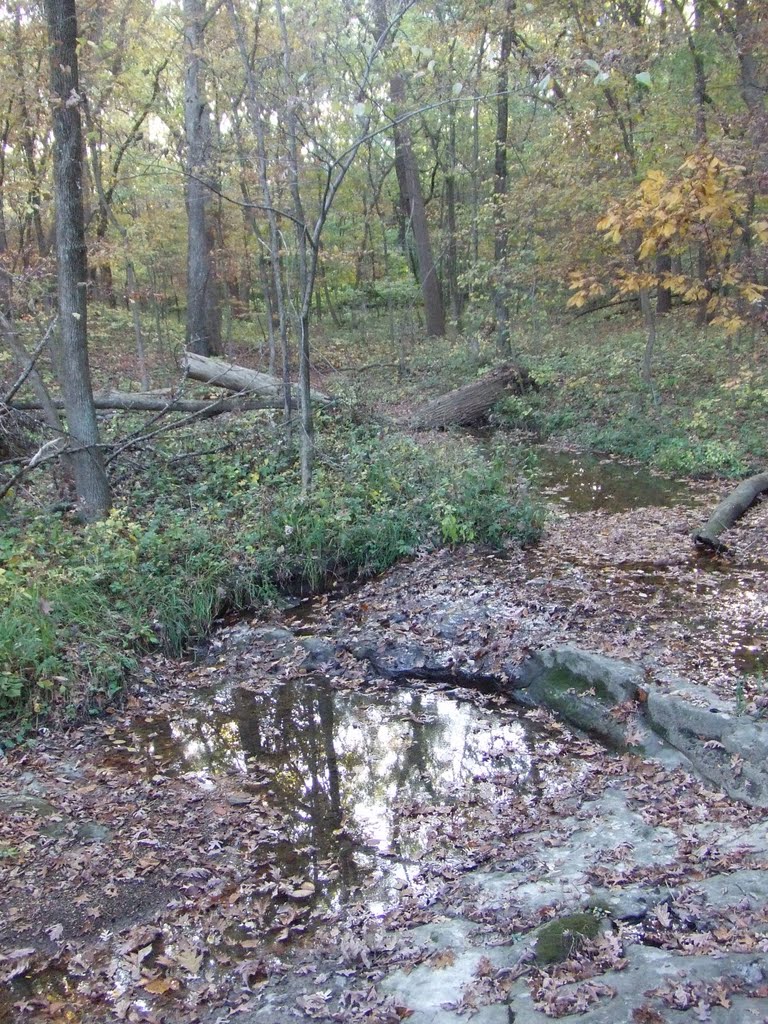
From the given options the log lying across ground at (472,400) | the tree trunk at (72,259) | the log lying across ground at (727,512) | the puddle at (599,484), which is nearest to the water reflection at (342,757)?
the tree trunk at (72,259)

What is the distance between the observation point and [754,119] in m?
9.73

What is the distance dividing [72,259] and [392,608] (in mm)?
5014

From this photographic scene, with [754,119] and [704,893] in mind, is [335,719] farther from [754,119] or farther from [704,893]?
[754,119]

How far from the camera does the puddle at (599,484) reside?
36.8ft

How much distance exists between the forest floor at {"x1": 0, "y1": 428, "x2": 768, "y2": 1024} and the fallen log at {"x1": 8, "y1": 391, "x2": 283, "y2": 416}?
4.80m

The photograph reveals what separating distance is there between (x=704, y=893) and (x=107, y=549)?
20.3ft

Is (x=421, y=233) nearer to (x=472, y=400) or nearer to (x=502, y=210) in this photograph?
(x=502, y=210)

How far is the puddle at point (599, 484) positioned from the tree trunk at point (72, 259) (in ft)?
21.8

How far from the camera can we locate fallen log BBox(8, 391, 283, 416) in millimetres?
11414

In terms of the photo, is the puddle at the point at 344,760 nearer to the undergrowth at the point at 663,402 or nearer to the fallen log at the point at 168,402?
the fallen log at the point at 168,402

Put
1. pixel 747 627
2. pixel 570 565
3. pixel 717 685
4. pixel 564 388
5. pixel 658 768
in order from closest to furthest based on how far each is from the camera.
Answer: pixel 658 768 → pixel 717 685 → pixel 747 627 → pixel 570 565 → pixel 564 388

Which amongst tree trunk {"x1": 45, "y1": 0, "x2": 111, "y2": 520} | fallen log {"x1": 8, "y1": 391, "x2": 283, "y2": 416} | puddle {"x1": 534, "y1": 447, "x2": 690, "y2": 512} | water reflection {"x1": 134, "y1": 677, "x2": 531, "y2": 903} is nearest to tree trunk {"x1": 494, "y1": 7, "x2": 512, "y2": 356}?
puddle {"x1": 534, "y1": 447, "x2": 690, "y2": 512}

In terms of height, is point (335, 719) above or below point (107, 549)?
below

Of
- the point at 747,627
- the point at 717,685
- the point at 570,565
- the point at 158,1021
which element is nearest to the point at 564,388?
the point at 570,565
